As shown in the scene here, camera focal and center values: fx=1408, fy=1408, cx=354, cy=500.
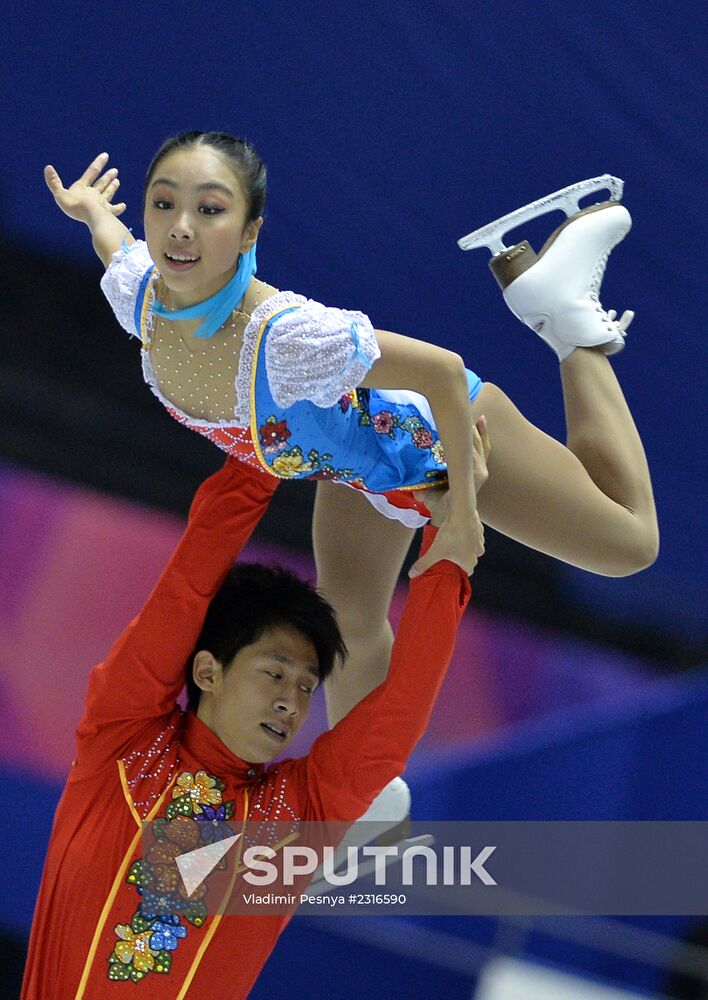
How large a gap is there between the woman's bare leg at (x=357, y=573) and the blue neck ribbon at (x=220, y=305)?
0.59m

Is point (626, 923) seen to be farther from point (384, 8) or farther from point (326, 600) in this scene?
point (384, 8)

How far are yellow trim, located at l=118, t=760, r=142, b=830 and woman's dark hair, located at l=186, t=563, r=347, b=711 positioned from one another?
17 cm

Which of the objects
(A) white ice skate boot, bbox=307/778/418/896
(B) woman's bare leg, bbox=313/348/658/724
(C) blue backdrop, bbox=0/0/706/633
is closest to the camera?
(B) woman's bare leg, bbox=313/348/658/724

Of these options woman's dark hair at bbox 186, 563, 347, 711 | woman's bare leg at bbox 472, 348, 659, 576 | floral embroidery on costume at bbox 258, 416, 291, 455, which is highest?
woman's bare leg at bbox 472, 348, 659, 576

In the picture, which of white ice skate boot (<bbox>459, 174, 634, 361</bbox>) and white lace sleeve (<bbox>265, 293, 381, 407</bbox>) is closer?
white lace sleeve (<bbox>265, 293, 381, 407</bbox>)

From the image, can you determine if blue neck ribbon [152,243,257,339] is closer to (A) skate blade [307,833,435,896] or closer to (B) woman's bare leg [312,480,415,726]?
(B) woman's bare leg [312,480,415,726]

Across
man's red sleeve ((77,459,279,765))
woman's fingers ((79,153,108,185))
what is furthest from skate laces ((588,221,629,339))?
woman's fingers ((79,153,108,185))

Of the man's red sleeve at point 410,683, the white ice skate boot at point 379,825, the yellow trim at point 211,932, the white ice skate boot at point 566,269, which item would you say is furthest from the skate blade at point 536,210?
the yellow trim at point 211,932

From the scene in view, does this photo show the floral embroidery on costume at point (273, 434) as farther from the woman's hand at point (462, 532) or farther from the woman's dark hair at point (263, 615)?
the woman's dark hair at point (263, 615)

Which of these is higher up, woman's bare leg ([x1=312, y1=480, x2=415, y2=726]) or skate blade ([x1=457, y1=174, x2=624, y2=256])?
skate blade ([x1=457, y1=174, x2=624, y2=256])

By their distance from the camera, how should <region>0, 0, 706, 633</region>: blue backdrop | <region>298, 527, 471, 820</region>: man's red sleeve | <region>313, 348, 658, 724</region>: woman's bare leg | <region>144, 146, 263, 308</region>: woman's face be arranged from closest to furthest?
<region>144, 146, 263, 308</region>: woman's face < <region>298, 527, 471, 820</region>: man's red sleeve < <region>313, 348, 658, 724</region>: woman's bare leg < <region>0, 0, 706, 633</region>: blue backdrop

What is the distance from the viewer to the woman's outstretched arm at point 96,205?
239 centimetres

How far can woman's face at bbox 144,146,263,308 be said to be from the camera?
79.5 inches

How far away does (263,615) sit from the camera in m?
2.49
